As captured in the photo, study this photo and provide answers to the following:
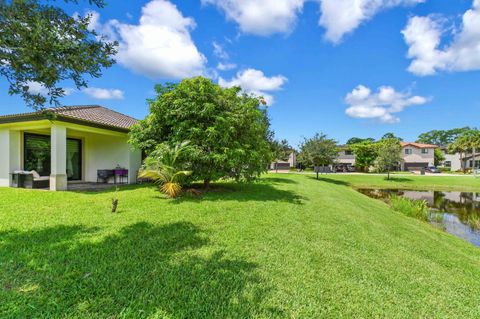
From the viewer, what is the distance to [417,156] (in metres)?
51.8

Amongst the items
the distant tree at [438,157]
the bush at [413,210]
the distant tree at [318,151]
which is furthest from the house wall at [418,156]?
the bush at [413,210]

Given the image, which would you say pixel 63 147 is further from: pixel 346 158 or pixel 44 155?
pixel 346 158

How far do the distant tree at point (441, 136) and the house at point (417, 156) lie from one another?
48248 mm

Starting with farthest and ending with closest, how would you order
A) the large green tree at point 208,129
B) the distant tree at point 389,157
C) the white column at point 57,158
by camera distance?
the distant tree at point 389,157, the white column at point 57,158, the large green tree at point 208,129

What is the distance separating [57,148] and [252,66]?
12.1m

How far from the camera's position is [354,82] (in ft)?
72.5

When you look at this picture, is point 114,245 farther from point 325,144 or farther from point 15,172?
point 325,144

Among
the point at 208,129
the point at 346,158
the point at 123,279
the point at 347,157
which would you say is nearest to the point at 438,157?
the point at 347,157

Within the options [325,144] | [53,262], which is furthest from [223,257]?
[325,144]

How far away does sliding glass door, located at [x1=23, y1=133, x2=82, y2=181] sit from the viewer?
1339 centimetres

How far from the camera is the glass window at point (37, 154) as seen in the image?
13.3 meters

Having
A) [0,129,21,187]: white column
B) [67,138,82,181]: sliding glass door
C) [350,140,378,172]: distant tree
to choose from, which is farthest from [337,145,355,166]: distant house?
[0,129,21,187]: white column

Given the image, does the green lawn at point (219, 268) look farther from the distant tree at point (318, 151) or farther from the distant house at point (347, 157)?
the distant house at point (347, 157)

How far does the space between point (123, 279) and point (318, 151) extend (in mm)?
24608
